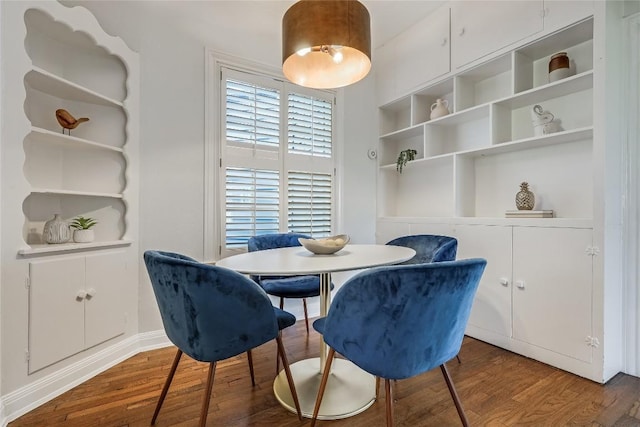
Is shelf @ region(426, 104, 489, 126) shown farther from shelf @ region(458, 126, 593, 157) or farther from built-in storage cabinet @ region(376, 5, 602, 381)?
shelf @ region(458, 126, 593, 157)

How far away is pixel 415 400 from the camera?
169cm

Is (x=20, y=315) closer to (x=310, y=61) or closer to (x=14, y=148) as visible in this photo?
(x=14, y=148)

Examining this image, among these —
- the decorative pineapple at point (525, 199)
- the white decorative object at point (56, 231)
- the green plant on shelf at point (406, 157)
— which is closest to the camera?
the white decorative object at point (56, 231)

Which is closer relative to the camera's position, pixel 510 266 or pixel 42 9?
pixel 42 9

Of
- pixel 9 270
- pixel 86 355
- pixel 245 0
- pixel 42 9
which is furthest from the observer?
pixel 245 0

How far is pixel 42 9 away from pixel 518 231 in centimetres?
319

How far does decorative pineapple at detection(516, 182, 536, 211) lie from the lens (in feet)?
7.50

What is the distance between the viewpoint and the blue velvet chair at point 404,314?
3.48 ft

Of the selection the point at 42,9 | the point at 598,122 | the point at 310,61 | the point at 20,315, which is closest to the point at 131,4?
the point at 42,9

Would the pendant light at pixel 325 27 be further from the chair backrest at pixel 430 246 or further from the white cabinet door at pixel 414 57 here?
the white cabinet door at pixel 414 57

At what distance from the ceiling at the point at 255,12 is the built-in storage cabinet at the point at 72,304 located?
1.88 m

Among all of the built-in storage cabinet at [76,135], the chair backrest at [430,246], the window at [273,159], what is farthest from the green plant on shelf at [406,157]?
the built-in storage cabinet at [76,135]

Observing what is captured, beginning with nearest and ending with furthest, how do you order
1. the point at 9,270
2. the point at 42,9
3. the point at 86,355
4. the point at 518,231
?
1. the point at 9,270
2. the point at 42,9
3. the point at 86,355
4. the point at 518,231

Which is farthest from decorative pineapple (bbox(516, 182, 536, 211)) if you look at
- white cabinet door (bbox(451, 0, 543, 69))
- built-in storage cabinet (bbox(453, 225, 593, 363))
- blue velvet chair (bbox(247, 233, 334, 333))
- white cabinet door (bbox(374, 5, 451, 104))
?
blue velvet chair (bbox(247, 233, 334, 333))
